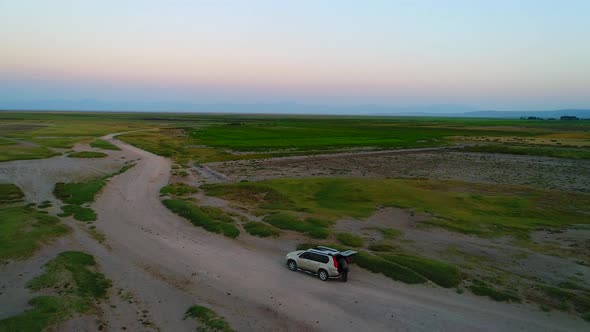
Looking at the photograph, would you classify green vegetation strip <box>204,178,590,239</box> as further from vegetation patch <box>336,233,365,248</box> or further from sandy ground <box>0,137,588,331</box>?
sandy ground <box>0,137,588,331</box>

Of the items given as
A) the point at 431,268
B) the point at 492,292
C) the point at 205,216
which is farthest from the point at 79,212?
the point at 492,292

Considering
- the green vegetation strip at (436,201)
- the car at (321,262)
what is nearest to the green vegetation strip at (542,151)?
the green vegetation strip at (436,201)

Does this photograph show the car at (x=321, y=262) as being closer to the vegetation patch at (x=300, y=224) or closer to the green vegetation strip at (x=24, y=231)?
the vegetation patch at (x=300, y=224)

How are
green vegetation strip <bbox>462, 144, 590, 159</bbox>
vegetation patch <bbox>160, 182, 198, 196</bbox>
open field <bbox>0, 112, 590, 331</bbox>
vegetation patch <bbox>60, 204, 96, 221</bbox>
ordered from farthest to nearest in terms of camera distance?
green vegetation strip <bbox>462, 144, 590, 159</bbox>, vegetation patch <bbox>160, 182, 198, 196</bbox>, vegetation patch <bbox>60, 204, 96, 221</bbox>, open field <bbox>0, 112, 590, 331</bbox>

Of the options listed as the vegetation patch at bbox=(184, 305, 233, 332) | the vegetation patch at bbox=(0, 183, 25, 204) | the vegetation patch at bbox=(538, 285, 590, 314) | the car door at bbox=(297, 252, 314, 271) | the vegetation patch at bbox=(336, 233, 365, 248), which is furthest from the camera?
the vegetation patch at bbox=(0, 183, 25, 204)

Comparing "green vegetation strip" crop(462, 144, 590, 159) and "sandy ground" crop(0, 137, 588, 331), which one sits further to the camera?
"green vegetation strip" crop(462, 144, 590, 159)

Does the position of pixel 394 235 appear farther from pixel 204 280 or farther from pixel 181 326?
pixel 181 326

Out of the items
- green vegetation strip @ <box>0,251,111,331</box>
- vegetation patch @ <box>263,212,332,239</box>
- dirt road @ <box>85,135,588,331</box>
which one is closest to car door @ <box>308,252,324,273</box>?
dirt road @ <box>85,135,588,331</box>
